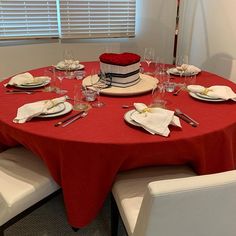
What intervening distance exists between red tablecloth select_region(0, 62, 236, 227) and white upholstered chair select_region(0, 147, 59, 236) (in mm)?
93

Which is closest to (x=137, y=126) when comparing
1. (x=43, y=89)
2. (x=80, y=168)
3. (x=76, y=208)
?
(x=80, y=168)

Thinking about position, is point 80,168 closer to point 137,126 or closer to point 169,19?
point 137,126

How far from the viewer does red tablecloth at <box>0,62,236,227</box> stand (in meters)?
1.13

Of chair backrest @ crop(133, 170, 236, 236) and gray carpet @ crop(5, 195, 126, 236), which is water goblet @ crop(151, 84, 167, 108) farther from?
gray carpet @ crop(5, 195, 126, 236)

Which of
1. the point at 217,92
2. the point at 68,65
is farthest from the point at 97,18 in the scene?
the point at 217,92

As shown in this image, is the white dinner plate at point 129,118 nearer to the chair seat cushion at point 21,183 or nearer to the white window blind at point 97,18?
the chair seat cushion at point 21,183

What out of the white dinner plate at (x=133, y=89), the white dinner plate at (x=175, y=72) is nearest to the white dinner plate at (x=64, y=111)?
the white dinner plate at (x=133, y=89)

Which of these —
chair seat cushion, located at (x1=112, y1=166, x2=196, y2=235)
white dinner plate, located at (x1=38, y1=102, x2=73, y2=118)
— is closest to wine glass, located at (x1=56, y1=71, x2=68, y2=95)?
white dinner plate, located at (x1=38, y1=102, x2=73, y2=118)

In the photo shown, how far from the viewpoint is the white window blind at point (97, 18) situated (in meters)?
3.07

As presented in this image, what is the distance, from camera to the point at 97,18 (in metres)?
3.19

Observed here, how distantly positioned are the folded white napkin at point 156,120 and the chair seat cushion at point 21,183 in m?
0.53

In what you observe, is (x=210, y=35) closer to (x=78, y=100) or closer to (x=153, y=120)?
(x=78, y=100)

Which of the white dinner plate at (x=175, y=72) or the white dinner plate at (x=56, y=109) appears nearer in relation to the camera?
the white dinner plate at (x=56, y=109)

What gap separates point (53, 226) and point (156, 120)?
0.97m
